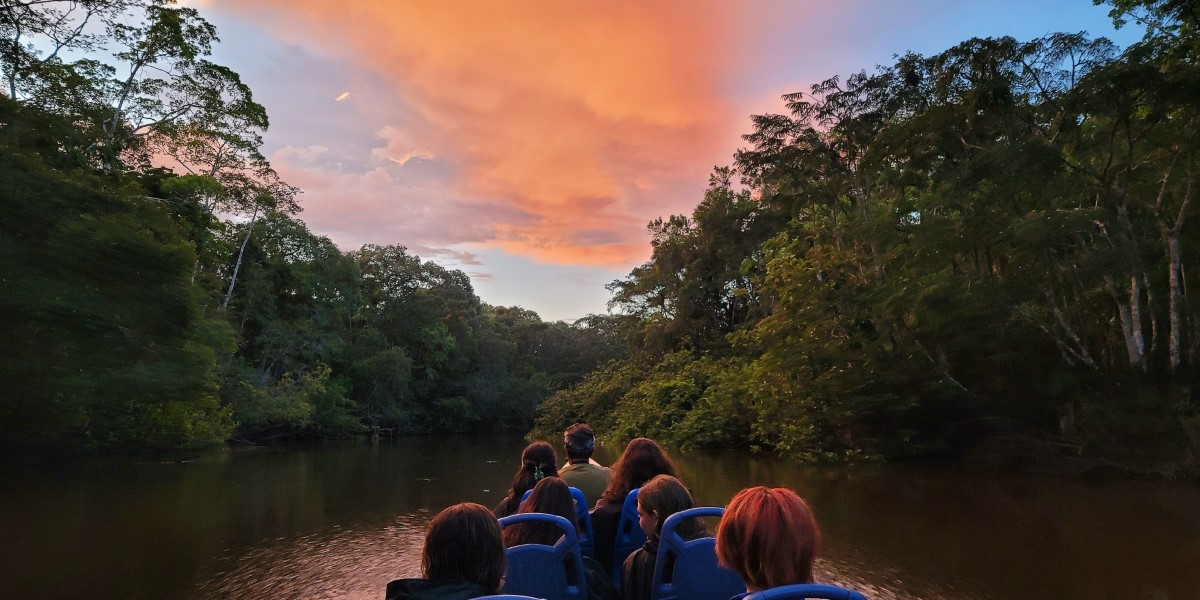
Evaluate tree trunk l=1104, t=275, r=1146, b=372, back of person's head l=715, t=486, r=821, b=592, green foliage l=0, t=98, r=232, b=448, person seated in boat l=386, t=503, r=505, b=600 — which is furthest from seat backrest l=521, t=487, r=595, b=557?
tree trunk l=1104, t=275, r=1146, b=372

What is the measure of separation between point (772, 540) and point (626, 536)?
2.01 metres

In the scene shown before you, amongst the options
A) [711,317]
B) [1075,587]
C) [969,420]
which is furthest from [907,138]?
[711,317]

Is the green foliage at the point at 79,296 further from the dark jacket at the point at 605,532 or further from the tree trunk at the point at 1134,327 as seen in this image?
the tree trunk at the point at 1134,327

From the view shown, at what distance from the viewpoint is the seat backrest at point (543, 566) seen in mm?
2607

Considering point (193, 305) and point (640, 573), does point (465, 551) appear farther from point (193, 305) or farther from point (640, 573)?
point (193, 305)

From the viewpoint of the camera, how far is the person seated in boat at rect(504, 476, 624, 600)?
9.05 feet

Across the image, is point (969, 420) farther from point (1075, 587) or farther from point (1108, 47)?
point (1075, 587)

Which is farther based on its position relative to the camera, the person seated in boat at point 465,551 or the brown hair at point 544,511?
the brown hair at point 544,511

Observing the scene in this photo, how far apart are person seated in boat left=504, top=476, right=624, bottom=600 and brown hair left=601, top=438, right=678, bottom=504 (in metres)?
0.69

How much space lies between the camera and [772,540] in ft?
5.60

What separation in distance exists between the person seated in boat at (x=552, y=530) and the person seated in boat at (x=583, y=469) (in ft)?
3.92

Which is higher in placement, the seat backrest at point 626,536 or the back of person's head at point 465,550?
the back of person's head at point 465,550

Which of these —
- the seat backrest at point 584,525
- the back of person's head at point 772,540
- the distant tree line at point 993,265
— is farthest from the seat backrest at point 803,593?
the distant tree line at point 993,265

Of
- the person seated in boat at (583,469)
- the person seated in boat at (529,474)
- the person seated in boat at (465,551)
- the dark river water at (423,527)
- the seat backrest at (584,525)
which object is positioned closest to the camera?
the person seated in boat at (465,551)
